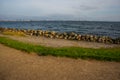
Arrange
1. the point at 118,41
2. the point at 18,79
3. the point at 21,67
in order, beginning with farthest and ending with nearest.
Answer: the point at 118,41
the point at 21,67
the point at 18,79

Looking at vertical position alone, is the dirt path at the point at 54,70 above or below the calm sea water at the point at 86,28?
above

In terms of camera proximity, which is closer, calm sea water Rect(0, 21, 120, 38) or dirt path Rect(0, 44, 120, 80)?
dirt path Rect(0, 44, 120, 80)

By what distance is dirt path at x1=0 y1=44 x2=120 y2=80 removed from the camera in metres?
8.01

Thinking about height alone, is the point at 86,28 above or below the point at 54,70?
below

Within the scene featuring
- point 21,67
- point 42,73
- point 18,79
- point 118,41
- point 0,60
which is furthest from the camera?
point 118,41

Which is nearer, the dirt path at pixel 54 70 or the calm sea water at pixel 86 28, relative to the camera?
the dirt path at pixel 54 70

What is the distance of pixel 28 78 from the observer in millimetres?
7859

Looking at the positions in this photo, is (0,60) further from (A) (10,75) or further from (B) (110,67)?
(B) (110,67)

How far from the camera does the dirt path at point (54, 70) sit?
801 cm

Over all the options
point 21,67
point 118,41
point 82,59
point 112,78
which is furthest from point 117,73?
point 118,41

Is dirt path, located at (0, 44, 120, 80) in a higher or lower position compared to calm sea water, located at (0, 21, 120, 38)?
higher

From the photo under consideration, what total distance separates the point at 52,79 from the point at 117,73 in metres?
3.29

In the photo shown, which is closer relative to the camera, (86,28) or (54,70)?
(54,70)

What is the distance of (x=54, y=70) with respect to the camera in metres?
9.02
